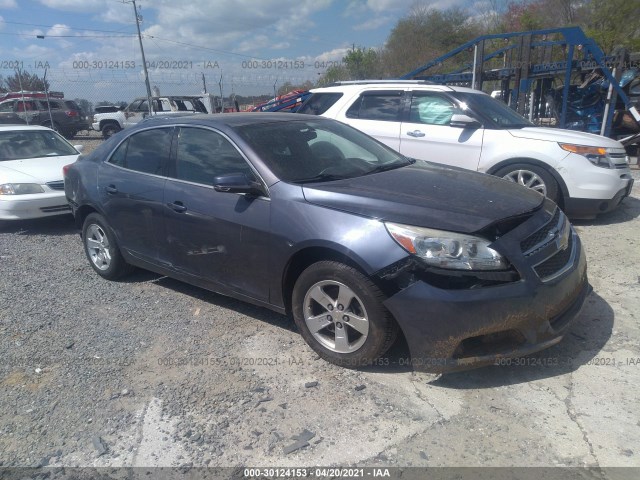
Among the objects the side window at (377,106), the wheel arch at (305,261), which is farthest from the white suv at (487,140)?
the wheel arch at (305,261)

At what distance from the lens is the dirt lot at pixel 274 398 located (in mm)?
2523

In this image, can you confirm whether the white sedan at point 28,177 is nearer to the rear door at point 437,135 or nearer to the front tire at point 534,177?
the rear door at point 437,135

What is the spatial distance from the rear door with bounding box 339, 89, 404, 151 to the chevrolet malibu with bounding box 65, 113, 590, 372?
8.10ft

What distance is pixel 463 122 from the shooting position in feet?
20.3

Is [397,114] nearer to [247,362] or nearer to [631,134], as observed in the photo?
[247,362]

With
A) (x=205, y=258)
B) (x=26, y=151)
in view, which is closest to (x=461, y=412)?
(x=205, y=258)

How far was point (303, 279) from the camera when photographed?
10.5ft

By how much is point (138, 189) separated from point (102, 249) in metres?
1.08

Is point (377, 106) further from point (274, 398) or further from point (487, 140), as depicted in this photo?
point (274, 398)

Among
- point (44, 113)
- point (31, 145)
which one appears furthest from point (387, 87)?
point (44, 113)

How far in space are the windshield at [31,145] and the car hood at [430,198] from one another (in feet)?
21.1

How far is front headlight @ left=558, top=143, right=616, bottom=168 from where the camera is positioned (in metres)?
5.80

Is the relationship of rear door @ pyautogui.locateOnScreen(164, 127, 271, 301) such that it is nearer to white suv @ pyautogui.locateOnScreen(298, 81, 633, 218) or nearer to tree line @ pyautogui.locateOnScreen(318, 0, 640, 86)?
white suv @ pyautogui.locateOnScreen(298, 81, 633, 218)

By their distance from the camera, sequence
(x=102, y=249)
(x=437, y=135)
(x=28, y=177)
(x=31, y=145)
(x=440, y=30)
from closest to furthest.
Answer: (x=102, y=249)
(x=437, y=135)
(x=28, y=177)
(x=31, y=145)
(x=440, y=30)
